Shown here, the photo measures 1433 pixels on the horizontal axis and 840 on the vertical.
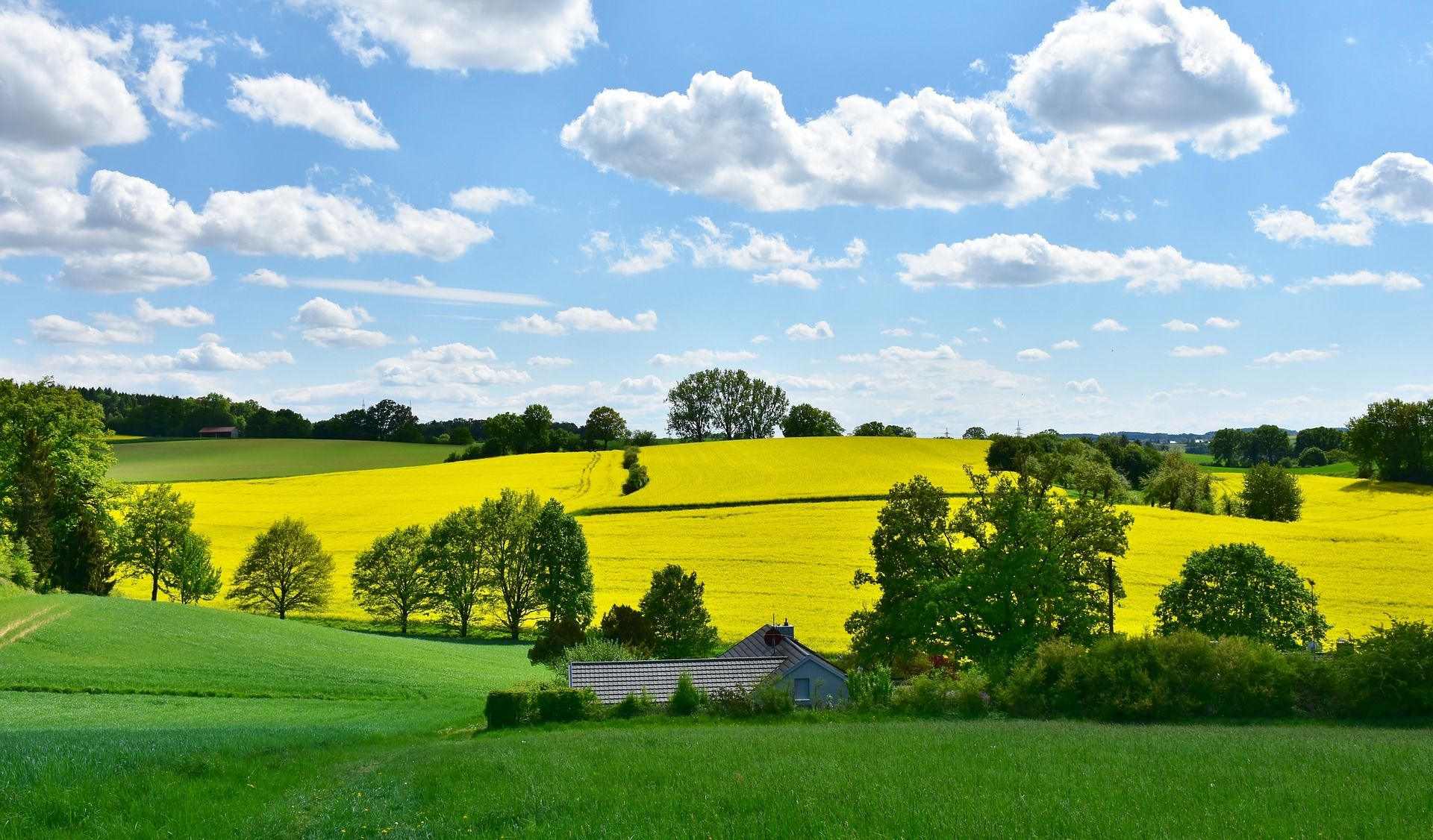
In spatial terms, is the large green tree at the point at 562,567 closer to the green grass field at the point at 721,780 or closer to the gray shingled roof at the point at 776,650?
the gray shingled roof at the point at 776,650

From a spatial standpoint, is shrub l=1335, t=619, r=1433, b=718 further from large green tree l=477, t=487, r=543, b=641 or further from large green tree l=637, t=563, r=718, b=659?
large green tree l=477, t=487, r=543, b=641

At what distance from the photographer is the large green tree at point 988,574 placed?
32125mm

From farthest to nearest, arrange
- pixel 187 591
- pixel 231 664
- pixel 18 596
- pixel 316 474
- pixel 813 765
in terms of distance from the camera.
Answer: pixel 316 474 < pixel 187 591 < pixel 18 596 < pixel 231 664 < pixel 813 765

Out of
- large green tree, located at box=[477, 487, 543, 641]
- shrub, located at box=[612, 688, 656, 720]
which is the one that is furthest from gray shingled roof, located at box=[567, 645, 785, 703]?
large green tree, located at box=[477, 487, 543, 641]

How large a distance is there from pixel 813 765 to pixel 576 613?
125 feet

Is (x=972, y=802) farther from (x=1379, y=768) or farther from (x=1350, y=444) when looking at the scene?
(x=1350, y=444)

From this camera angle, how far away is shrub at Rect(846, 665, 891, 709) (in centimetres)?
2631

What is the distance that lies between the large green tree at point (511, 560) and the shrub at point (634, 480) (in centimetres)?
2964

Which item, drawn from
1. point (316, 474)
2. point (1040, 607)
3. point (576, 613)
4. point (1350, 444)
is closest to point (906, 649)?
point (1040, 607)

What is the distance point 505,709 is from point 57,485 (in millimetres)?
38641

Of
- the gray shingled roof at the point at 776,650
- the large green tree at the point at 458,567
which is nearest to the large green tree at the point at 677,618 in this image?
the gray shingled roof at the point at 776,650

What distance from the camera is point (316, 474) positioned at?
100125 millimetres

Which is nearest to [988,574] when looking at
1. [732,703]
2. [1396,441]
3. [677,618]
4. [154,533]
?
[732,703]

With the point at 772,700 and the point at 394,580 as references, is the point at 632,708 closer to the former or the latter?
the point at 772,700
